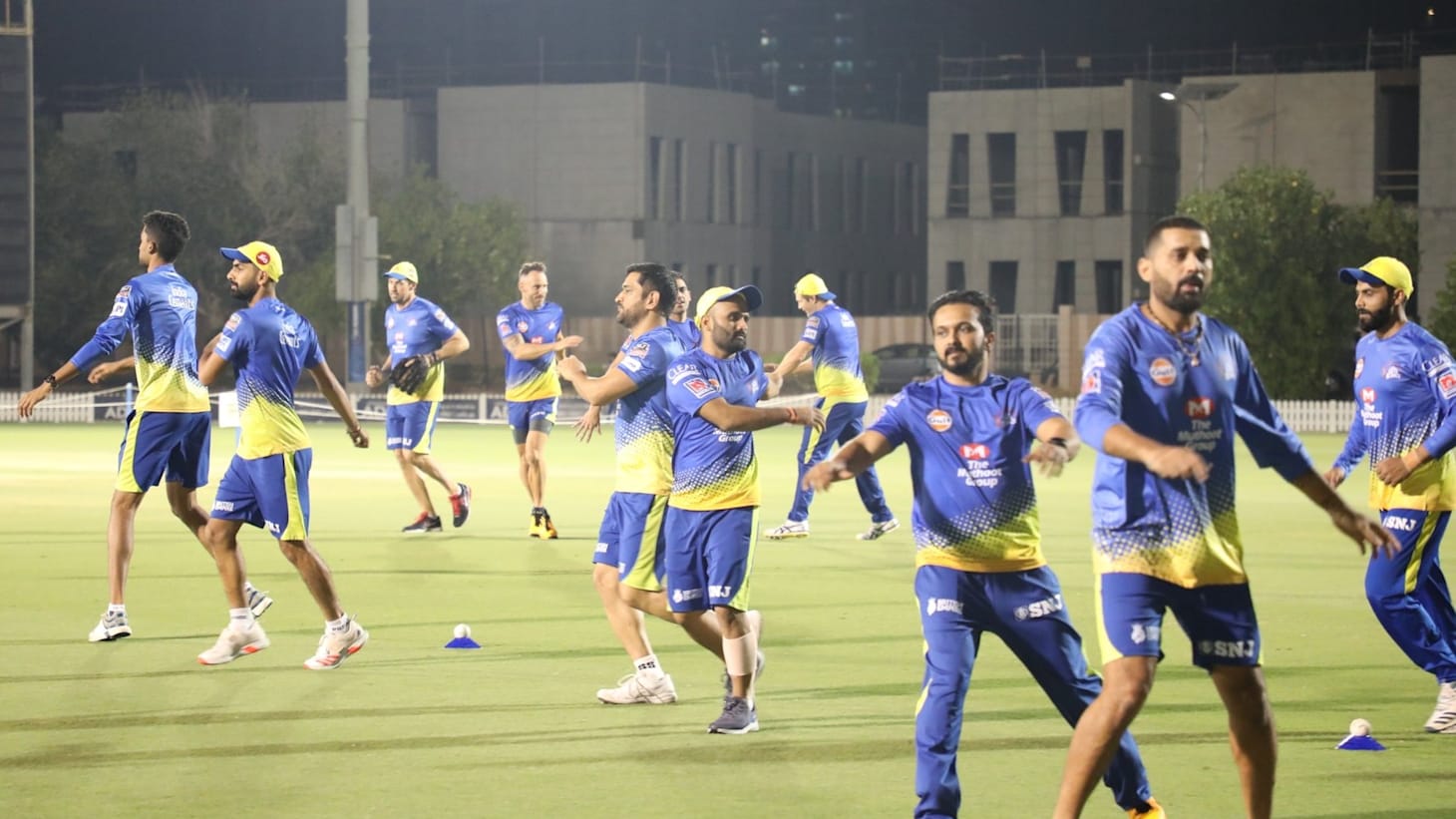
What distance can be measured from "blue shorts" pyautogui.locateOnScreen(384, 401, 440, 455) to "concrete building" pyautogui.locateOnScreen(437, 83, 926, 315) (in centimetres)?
4884

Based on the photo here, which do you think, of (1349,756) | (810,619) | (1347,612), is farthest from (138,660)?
(1347,612)

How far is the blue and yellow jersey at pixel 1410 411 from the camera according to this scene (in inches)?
376

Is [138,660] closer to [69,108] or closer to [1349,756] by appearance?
[1349,756]

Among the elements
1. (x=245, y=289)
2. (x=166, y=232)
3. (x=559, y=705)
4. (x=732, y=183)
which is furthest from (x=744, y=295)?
(x=732, y=183)

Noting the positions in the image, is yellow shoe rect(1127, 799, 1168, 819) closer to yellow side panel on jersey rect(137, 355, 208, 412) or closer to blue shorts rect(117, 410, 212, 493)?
blue shorts rect(117, 410, 212, 493)

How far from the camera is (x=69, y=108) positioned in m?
71.1

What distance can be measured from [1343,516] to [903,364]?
53.2 m

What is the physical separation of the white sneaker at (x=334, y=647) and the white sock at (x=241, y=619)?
0.44 m

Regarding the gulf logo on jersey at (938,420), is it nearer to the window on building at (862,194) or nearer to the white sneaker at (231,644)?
the white sneaker at (231,644)

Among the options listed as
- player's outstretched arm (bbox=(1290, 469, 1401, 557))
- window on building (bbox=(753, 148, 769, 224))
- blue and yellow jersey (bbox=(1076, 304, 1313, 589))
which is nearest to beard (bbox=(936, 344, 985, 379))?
blue and yellow jersey (bbox=(1076, 304, 1313, 589))

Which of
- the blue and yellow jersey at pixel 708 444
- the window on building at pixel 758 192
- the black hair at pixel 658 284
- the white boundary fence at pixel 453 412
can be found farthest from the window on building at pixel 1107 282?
the blue and yellow jersey at pixel 708 444

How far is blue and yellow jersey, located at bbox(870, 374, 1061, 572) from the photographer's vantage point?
7156mm

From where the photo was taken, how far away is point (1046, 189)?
69.4 metres

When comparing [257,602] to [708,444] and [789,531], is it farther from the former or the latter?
[789,531]
